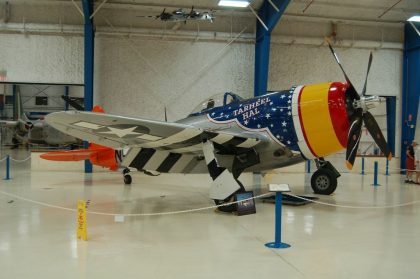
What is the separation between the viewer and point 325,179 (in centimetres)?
879

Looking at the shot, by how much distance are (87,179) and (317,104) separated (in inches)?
316

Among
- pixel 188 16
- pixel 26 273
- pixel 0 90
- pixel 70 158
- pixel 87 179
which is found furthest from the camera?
pixel 0 90

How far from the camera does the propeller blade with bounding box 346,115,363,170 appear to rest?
6.40m

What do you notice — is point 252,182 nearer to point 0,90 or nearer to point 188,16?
point 188,16

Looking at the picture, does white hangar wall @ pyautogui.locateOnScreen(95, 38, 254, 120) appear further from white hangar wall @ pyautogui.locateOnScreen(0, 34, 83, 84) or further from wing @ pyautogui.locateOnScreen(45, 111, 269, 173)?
wing @ pyautogui.locateOnScreen(45, 111, 269, 173)

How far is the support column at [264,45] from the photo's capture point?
13.7 metres

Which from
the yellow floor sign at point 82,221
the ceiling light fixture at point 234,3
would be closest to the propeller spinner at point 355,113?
the yellow floor sign at point 82,221

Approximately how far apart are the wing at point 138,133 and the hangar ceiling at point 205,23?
841 centimetres

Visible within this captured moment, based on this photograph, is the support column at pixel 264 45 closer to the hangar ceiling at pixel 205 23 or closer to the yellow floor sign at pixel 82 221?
the hangar ceiling at pixel 205 23

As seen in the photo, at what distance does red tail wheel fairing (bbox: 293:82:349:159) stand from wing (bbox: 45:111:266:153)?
2.54ft

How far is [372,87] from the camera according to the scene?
1634 centimetres

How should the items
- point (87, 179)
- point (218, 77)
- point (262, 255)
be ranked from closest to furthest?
point (262, 255) → point (87, 179) → point (218, 77)

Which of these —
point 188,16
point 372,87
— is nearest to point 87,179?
point 188,16

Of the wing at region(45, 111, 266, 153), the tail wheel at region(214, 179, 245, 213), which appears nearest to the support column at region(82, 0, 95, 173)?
the wing at region(45, 111, 266, 153)
